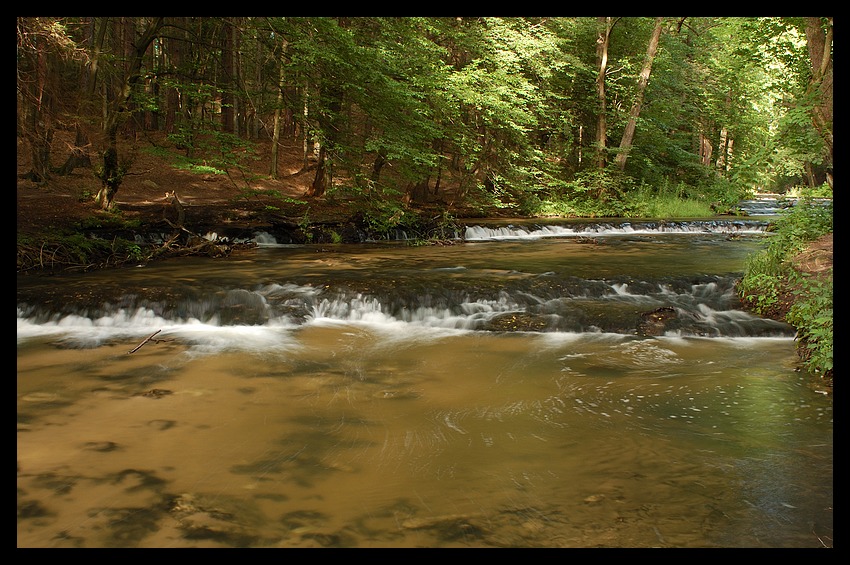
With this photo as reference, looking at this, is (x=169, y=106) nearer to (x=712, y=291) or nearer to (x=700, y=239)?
(x=700, y=239)

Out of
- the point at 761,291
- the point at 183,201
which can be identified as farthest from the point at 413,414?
the point at 183,201

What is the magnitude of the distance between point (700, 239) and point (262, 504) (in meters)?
16.7

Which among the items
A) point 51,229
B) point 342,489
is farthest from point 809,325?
point 51,229

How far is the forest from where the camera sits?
11508 mm

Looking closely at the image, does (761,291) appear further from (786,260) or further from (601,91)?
(601,91)

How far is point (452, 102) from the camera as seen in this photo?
18.1 metres

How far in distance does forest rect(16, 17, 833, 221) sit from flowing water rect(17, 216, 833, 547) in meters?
3.27

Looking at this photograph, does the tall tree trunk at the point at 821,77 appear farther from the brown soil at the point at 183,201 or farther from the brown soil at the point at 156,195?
the brown soil at the point at 156,195

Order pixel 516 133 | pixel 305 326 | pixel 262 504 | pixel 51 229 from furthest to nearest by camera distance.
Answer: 1. pixel 516 133
2. pixel 51 229
3. pixel 305 326
4. pixel 262 504

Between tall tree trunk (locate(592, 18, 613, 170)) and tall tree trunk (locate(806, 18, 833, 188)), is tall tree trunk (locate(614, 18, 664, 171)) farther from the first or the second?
tall tree trunk (locate(806, 18, 833, 188))

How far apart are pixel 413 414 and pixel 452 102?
569 inches

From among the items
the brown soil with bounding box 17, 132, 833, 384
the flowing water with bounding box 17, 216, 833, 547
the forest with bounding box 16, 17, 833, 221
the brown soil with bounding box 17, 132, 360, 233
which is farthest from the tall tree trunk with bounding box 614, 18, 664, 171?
the flowing water with bounding box 17, 216, 833, 547

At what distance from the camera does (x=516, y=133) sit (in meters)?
21.6

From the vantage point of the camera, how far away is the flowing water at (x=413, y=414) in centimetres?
351
